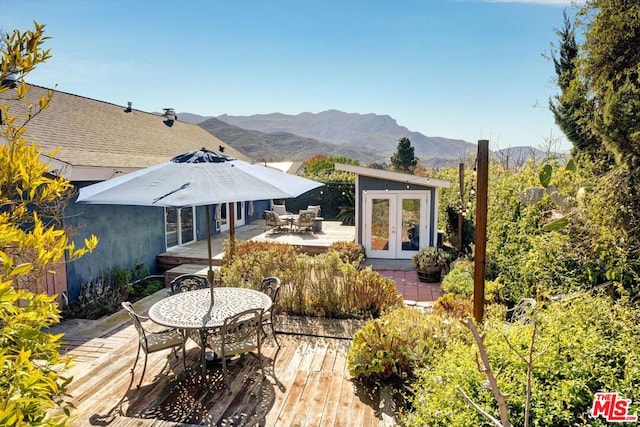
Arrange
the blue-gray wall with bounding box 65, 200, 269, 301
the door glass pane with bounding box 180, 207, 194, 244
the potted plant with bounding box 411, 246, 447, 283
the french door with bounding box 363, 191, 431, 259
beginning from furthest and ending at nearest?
the door glass pane with bounding box 180, 207, 194, 244 < the french door with bounding box 363, 191, 431, 259 < the potted plant with bounding box 411, 246, 447, 283 < the blue-gray wall with bounding box 65, 200, 269, 301

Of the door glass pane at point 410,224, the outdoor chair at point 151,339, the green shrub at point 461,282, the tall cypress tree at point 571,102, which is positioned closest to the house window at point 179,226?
the door glass pane at point 410,224

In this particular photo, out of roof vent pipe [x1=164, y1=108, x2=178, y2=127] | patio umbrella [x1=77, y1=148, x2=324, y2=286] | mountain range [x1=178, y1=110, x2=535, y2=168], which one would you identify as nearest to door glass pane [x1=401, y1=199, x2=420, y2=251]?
patio umbrella [x1=77, y1=148, x2=324, y2=286]

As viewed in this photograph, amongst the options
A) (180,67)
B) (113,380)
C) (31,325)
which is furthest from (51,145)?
(180,67)

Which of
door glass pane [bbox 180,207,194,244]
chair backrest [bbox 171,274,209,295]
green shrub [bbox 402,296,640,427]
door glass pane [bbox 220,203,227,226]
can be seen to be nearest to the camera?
green shrub [bbox 402,296,640,427]

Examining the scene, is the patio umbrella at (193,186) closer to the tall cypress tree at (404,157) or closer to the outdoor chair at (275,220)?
the outdoor chair at (275,220)

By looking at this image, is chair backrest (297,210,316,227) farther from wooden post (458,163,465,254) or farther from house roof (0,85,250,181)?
wooden post (458,163,465,254)

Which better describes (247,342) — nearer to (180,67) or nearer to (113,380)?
(113,380)

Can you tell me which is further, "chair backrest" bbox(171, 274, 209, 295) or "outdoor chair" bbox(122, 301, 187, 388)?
"chair backrest" bbox(171, 274, 209, 295)

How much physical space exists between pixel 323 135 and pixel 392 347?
150 m

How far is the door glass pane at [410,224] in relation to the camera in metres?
11.7

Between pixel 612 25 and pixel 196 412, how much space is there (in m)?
5.88

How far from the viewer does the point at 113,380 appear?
419 centimetres

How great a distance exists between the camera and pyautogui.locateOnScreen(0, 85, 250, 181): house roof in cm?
870

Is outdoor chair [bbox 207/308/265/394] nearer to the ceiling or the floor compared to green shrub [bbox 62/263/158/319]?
nearer to the ceiling
